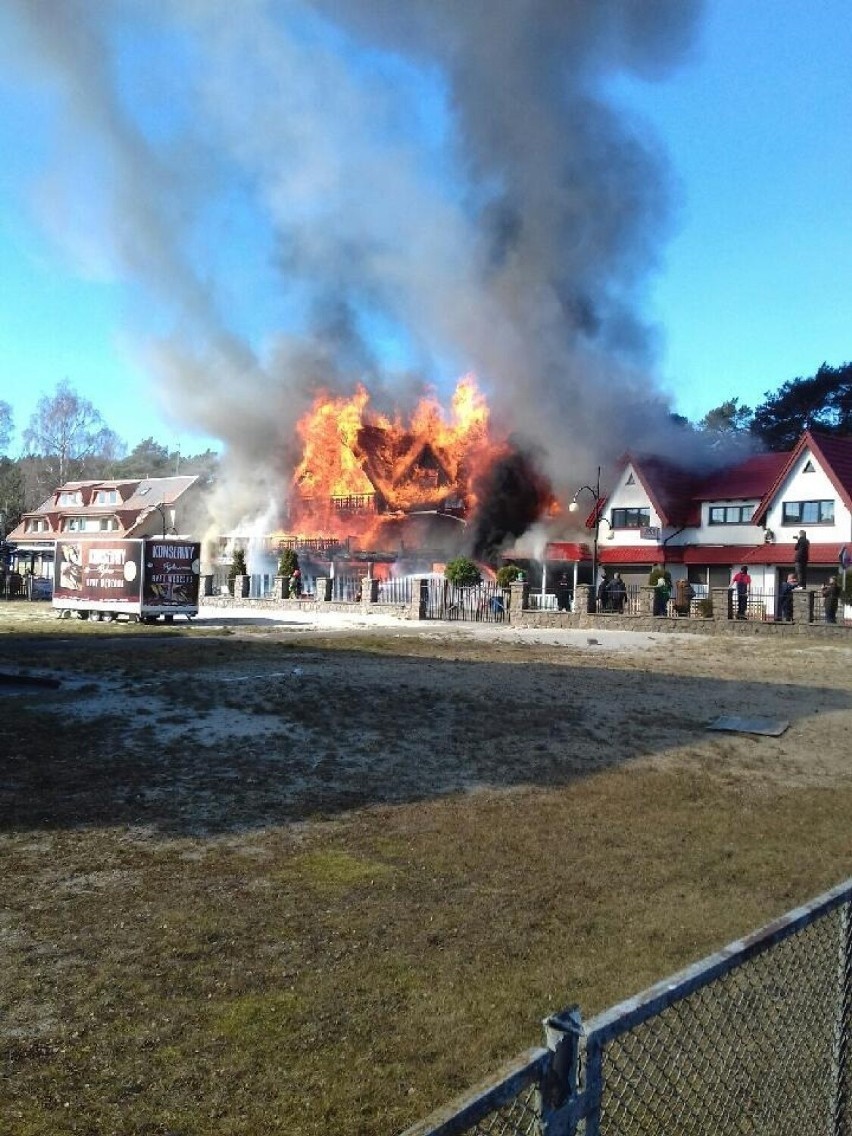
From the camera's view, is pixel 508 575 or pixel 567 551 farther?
pixel 567 551

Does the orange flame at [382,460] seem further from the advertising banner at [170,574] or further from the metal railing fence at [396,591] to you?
the advertising banner at [170,574]

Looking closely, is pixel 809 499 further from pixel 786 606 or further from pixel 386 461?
pixel 386 461

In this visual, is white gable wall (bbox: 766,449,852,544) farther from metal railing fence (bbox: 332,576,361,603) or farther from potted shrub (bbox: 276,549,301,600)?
potted shrub (bbox: 276,549,301,600)

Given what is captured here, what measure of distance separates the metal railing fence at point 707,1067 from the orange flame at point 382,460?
52236 millimetres

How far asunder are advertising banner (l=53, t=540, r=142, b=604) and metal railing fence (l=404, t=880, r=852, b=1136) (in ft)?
95.7

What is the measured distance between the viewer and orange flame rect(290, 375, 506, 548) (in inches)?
2243

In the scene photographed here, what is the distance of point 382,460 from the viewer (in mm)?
59906

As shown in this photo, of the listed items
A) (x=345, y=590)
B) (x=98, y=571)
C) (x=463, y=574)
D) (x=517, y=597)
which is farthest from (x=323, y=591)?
(x=517, y=597)

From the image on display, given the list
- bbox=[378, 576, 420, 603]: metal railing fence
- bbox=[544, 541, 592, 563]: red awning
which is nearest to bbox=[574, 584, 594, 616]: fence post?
bbox=[378, 576, 420, 603]: metal railing fence

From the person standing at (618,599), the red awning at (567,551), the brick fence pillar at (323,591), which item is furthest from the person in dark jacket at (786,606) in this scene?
the red awning at (567,551)

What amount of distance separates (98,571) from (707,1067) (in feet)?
104

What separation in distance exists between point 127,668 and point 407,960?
520 inches

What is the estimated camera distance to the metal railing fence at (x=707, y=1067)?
201 centimetres

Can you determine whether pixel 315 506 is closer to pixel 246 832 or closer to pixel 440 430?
pixel 440 430
